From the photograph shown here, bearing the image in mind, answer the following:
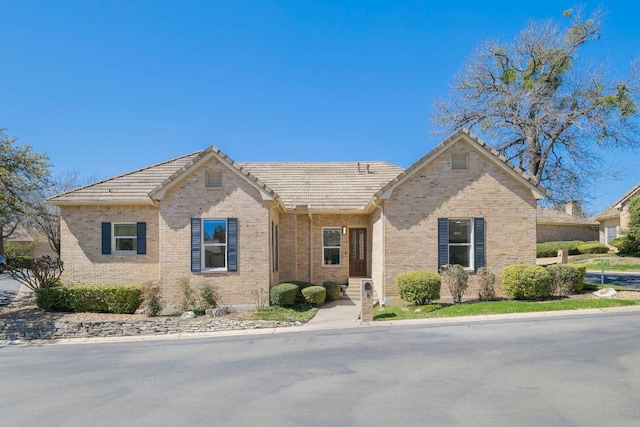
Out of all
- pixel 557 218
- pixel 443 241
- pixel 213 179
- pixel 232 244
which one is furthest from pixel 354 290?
pixel 557 218

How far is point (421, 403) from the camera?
21.4ft

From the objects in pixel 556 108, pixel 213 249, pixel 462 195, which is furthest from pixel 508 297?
pixel 556 108

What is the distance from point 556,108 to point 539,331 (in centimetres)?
1944

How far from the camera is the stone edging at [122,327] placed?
14719 millimetres

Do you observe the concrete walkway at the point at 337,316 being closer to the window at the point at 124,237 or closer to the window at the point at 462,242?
the window at the point at 462,242

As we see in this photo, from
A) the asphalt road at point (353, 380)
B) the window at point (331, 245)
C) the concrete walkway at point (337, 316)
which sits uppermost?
the window at point (331, 245)

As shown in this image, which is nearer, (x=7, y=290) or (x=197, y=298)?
(x=197, y=298)

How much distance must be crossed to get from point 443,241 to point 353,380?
33.6 feet

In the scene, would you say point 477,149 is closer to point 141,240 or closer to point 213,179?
point 213,179

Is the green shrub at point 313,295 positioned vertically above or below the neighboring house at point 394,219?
below

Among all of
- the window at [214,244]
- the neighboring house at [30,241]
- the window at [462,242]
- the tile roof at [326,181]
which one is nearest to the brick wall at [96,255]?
the window at [214,244]

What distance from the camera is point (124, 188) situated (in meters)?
19.2

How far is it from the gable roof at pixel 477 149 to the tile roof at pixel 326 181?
367 cm

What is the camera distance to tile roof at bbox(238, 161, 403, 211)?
2125 centimetres
